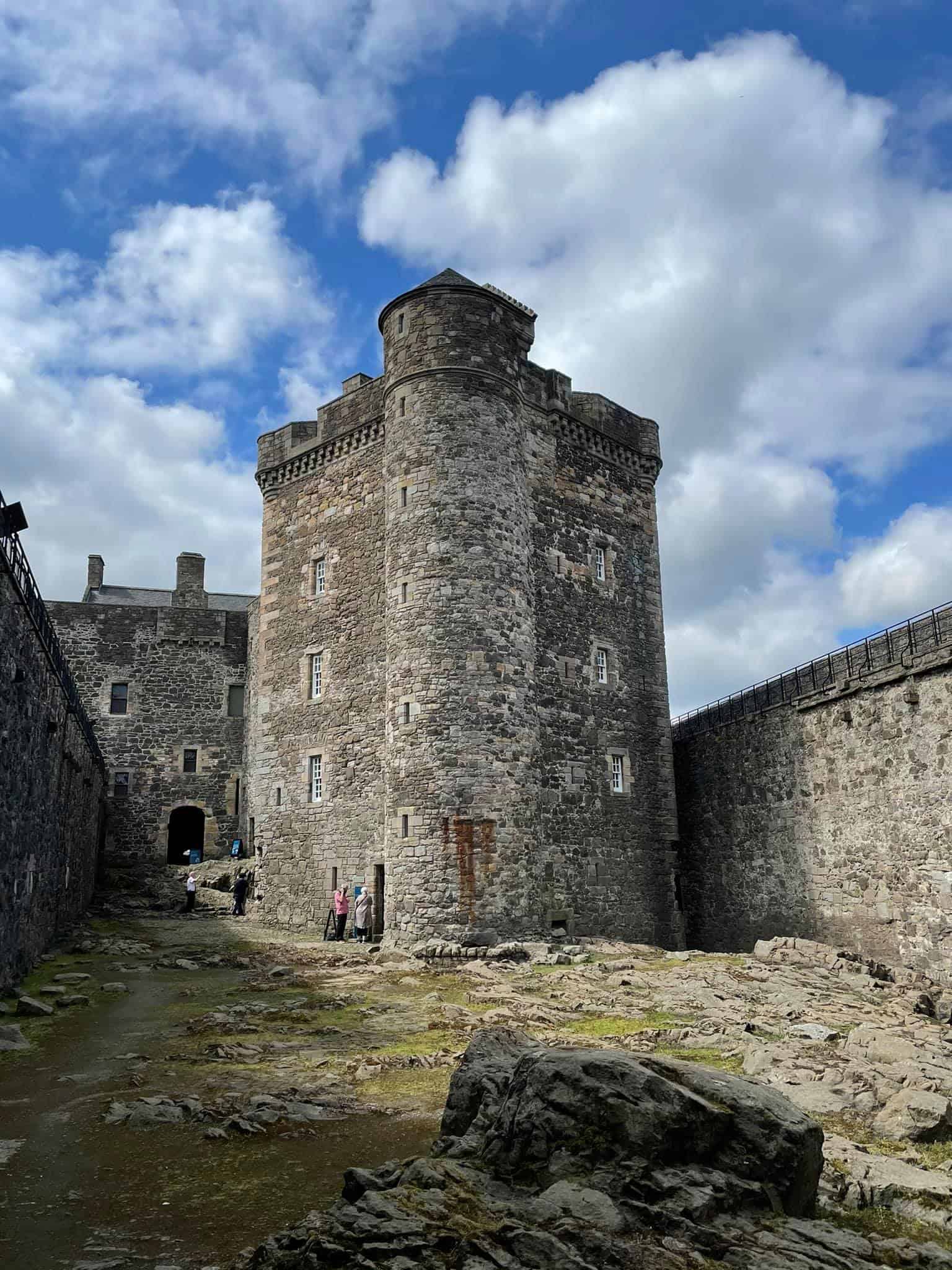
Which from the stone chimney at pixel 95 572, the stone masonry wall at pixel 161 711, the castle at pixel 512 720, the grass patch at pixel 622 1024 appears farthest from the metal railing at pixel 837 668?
the stone chimney at pixel 95 572

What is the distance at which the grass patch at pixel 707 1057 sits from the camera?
1018 centimetres

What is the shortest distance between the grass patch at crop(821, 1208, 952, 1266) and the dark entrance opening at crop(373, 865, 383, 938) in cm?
1814

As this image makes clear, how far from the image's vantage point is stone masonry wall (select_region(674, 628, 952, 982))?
17984 millimetres

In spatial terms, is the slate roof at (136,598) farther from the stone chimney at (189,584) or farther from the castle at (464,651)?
the castle at (464,651)

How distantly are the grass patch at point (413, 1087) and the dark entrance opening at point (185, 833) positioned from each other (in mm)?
29107

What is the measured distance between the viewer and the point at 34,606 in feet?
50.4

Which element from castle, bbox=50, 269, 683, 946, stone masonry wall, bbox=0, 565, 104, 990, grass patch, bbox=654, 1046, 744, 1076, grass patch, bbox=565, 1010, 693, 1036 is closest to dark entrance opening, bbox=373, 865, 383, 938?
castle, bbox=50, 269, 683, 946

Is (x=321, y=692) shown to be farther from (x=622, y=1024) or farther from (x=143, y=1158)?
(x=143, y=1158)

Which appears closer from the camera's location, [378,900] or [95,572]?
[378,900]

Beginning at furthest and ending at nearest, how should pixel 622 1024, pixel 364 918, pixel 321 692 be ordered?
pixel 321 692 → pixel 364 918 → pixel 622 1024

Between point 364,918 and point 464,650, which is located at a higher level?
point 464,650

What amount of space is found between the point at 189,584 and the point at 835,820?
29.6 m

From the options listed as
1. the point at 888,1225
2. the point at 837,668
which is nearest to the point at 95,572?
the point at 837,668

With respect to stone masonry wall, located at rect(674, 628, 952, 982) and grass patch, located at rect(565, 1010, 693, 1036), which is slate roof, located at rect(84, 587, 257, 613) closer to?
stone masonry wall, located at rect(674, 628, 952, 982)
